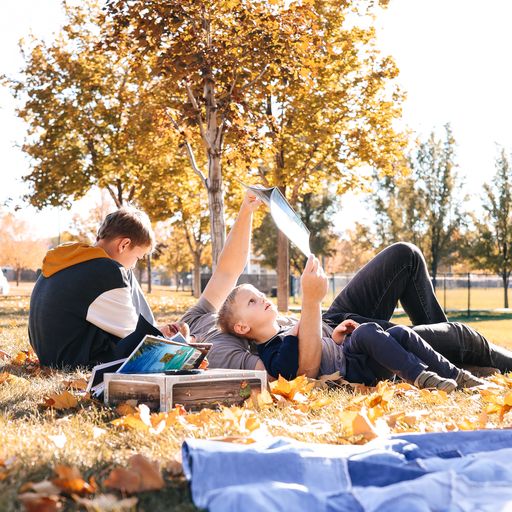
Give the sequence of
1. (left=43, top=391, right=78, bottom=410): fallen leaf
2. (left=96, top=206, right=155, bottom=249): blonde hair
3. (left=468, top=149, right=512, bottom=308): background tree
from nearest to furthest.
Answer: (left=43, top=391, right=78, bottom=410): fallen leaf, (left=96, top=206, right=155, bottom=249): blonde hair, (left=468, top=149, right=512, bottom=308): background tree

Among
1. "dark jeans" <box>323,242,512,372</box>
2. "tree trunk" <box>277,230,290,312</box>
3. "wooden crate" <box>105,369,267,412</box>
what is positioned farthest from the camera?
"tree trunk" <box>277,230,290,312</box>

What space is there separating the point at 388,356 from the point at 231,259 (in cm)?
161

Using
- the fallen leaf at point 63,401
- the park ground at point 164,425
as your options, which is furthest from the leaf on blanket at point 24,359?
the fallen leaf at point 63,401

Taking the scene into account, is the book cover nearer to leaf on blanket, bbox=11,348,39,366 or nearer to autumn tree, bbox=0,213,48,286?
leaf on blanket, bbox=11,348,39,366

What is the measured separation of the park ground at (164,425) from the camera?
2.15m

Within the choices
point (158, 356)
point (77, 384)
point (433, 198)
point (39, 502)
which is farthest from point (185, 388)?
point (433, 198)

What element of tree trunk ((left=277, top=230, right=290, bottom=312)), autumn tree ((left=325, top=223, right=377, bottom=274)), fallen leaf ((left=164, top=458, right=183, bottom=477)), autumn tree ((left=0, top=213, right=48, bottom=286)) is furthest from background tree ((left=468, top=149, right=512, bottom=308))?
autumn tree ((left=0, top=213, right=48, bottom=286))

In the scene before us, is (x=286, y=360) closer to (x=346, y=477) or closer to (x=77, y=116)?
(x=346, y=477)

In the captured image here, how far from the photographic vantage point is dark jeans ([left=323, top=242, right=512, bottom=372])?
519cm

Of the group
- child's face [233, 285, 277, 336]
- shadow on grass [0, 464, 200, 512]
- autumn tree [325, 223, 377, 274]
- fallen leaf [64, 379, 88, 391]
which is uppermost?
autumn tree [325, 223, 377, 274]

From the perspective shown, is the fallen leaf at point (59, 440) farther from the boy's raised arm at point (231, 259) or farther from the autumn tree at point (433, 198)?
the autumn tree at point (433, 198)

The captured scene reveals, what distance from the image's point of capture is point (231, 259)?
527 centimetres

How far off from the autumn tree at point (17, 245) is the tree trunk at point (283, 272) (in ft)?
166

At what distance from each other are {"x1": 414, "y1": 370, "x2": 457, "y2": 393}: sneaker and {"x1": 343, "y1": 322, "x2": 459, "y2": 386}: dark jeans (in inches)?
1.3
